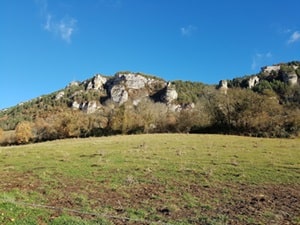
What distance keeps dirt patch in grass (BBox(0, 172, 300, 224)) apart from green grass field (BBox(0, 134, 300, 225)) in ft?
0.12

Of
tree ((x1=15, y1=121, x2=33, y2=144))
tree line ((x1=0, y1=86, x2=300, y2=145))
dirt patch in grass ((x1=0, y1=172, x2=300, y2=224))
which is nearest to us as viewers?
dirt patch in grass ((x1=0, y1=172, x2=300, y2=224))

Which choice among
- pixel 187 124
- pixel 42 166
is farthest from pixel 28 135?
pixel 42 166

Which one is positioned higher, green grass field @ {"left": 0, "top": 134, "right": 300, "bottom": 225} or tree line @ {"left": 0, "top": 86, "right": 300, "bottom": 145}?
tree line @ {"left": 0, "top": 86, "right": 300, "bottom": 145}

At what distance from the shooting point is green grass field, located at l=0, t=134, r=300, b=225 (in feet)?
44.1

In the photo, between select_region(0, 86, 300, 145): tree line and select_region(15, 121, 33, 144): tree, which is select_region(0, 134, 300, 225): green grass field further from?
select_region(15, 121, 33, 144): tree

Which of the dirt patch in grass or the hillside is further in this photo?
the hillside

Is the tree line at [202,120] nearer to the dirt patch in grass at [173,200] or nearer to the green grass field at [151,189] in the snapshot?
the green grass field at [151,189]

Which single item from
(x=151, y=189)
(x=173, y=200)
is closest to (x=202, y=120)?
(x=151, y=189)

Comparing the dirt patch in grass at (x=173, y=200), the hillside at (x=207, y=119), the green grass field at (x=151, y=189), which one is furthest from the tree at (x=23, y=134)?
the dirt patch in grass at (x=173, y=200)

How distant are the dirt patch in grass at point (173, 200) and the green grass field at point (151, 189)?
0.04m

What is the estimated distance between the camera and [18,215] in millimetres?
12797

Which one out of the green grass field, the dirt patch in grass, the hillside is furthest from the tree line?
the dirt patch in grass

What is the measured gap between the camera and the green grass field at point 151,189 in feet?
44.1

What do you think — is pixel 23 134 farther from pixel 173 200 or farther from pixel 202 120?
pixel 173 200
